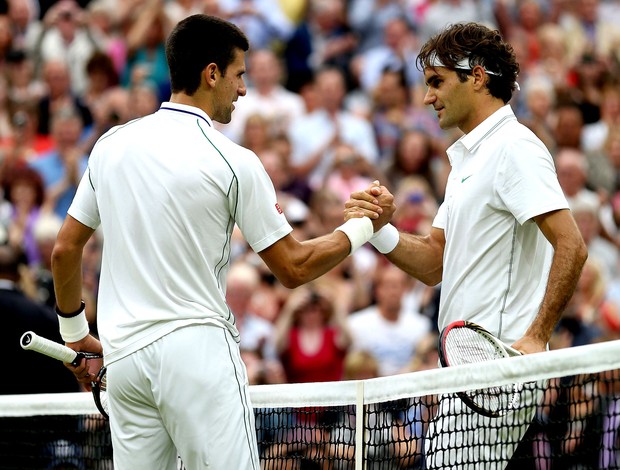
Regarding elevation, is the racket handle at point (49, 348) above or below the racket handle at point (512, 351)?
above

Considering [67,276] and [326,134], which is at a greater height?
[326,134]

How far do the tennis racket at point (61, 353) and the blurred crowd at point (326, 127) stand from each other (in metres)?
4.19

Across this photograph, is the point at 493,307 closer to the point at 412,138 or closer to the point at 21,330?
the point at 21,330

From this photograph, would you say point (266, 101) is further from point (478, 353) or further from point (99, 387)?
point (478, 353)

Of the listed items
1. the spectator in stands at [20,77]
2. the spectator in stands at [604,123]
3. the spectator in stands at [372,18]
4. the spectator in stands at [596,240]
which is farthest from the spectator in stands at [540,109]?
the spectator in stands at [20,77]

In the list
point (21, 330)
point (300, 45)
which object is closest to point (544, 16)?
point (300, 45)

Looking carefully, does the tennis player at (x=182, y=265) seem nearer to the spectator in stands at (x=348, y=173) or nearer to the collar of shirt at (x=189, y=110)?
the collar of shirt at (x=189, y=110)

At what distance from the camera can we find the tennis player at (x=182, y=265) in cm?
488

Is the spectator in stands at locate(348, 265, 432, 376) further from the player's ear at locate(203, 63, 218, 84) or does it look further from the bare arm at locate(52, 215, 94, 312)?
the player's ear at locate(203, 63, 218, 84)

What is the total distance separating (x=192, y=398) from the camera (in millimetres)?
4863

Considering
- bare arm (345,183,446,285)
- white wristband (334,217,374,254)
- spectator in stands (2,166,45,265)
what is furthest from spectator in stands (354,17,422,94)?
white wristband (334,217,374,254)

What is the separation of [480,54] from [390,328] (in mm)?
5197

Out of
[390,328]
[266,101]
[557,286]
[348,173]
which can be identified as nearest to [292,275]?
[557,286]

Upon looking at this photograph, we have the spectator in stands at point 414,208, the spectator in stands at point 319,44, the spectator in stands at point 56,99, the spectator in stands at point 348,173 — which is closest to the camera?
the spectator in stands at point 414,208
